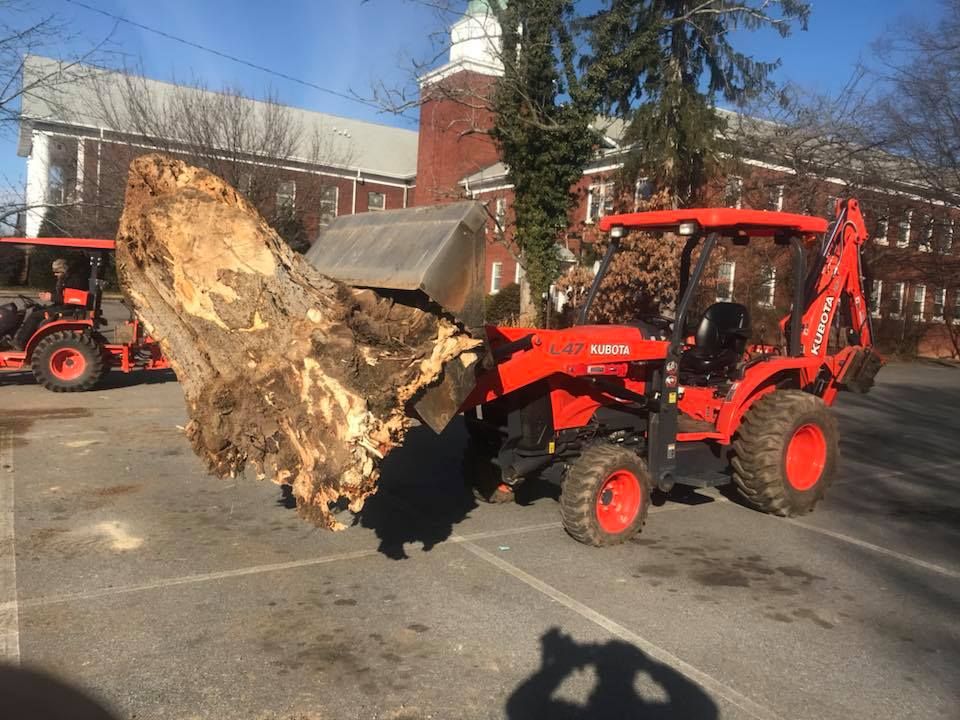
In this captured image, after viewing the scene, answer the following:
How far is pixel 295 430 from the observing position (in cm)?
395

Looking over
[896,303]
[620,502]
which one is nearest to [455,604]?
[620,502]

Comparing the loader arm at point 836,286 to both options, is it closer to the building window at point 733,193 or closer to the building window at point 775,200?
the building window at point 733,193

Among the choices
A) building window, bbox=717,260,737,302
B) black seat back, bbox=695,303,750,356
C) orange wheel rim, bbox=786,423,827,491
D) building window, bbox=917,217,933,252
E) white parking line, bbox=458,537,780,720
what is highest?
building window, bbox=917,217,933,252

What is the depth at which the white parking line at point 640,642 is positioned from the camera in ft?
11.4

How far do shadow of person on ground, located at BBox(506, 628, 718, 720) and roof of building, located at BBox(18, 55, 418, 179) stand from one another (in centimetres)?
1377

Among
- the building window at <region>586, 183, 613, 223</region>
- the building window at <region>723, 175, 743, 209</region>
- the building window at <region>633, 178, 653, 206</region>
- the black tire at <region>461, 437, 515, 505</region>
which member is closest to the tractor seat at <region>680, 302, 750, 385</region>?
the black tire at <region>461, 437, 515, 505</region>

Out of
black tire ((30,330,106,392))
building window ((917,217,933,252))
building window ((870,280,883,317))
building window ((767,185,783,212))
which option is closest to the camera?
black tire ((30,330,106,392))

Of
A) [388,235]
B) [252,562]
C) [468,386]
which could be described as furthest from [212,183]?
[252,562]

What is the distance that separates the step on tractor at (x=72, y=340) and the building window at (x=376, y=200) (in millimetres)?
24845

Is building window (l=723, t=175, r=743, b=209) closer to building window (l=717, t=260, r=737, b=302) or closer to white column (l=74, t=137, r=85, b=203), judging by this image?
building window (l=717, t=260, r=737, b=302)

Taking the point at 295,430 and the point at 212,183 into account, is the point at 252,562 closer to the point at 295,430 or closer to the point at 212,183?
the point at 295,430

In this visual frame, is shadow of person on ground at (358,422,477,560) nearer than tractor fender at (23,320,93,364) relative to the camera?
Yes

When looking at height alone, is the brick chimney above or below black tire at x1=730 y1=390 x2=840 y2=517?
above

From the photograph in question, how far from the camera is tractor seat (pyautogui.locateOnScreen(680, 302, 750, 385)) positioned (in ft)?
22.8
